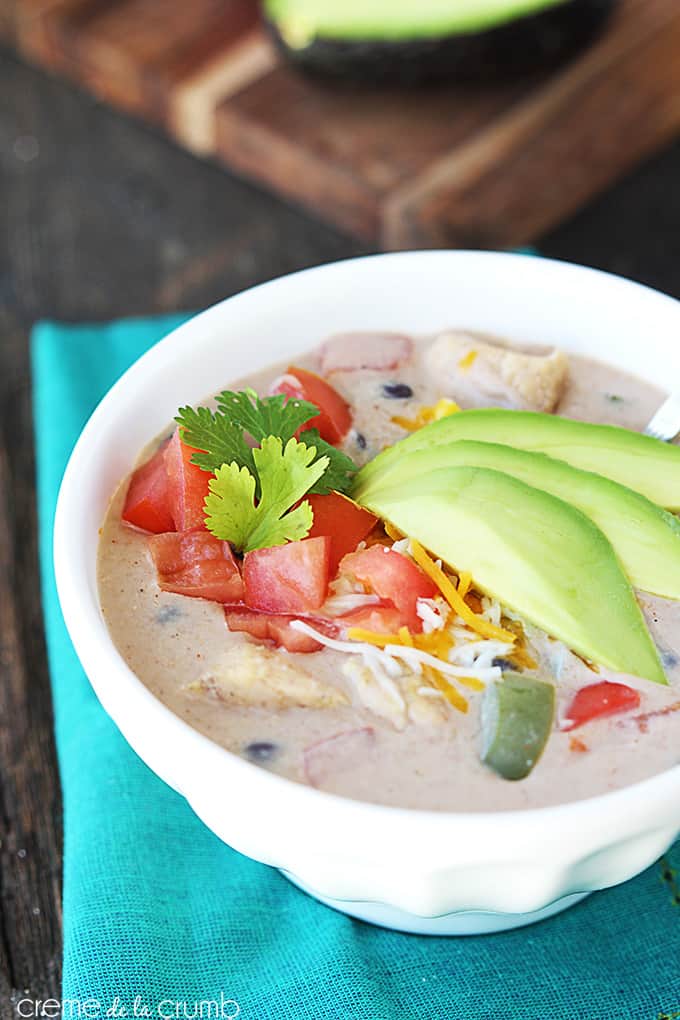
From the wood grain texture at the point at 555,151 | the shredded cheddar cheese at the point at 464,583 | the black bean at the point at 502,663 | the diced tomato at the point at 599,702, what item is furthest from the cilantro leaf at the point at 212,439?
the wood grain texture at the point at 555,151

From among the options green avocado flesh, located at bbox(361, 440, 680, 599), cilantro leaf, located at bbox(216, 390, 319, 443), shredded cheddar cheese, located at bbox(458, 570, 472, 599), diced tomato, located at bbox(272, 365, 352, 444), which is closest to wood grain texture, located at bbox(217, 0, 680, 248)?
diced tomato, located at bbox(272, 365, 352, 444)

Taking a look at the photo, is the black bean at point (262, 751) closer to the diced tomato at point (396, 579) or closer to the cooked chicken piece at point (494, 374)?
the diced tomato at point (396, 579)

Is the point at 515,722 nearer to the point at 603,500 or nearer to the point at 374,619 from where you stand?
the point at 374,619

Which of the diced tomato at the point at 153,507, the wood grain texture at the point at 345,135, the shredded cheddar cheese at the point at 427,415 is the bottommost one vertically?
the diced tomato at the point at 153,507

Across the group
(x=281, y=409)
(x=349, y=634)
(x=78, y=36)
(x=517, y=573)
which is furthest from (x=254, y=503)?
(x=78, y=36)

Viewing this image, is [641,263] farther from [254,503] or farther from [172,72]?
[254,503]

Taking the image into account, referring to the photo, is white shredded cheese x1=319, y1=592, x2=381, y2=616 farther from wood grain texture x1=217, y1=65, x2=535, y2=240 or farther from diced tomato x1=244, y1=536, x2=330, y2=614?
wood grain texture x1=217, y1=65, x2=535, y2=240
